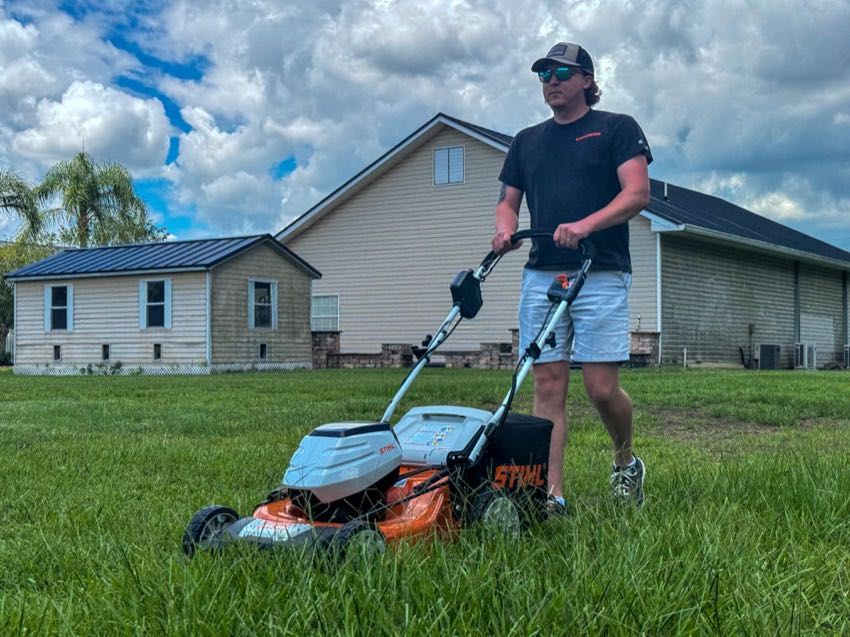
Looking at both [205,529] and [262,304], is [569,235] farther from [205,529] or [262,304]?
[262,304]

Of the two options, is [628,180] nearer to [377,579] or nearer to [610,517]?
[610,517]

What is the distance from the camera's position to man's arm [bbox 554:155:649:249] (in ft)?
12.7

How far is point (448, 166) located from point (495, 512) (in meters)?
20.7

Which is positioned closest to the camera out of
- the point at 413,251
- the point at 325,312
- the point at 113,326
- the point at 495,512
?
the point at 495,512

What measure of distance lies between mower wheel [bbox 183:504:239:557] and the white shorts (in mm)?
1645

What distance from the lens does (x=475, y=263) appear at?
899 inches

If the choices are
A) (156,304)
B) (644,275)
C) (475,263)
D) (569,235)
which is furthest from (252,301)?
(569,235)

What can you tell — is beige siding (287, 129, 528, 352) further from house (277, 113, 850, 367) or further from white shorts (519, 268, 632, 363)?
white shorts (519, 268, 632, 363)

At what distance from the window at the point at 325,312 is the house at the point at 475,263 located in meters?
0.03

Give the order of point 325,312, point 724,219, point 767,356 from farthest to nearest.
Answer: point 724,219
point 325,312
point 767,356

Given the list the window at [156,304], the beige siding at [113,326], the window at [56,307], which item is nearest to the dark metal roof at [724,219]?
the beige siding at [113,326]

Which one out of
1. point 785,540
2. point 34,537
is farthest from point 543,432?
point 34,537

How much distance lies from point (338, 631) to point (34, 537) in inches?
77.8

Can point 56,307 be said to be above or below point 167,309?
above
